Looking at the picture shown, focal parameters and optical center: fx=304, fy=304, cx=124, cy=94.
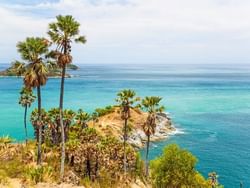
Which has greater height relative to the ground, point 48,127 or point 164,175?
point 48,127

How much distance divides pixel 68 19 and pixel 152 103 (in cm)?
1911

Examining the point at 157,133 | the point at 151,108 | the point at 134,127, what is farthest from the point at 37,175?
the point at 157,133

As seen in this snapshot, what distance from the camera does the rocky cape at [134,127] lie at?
78.1 metres

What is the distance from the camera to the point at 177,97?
164 m

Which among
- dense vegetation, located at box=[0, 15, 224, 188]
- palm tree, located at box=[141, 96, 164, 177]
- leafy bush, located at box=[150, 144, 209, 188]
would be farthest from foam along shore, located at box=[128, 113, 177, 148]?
leafy bush, located at box=[150, 144, 209, 188]

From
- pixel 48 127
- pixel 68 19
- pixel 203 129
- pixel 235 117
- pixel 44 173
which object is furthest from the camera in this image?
pixel 235 117

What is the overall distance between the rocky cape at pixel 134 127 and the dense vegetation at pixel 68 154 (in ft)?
80.3

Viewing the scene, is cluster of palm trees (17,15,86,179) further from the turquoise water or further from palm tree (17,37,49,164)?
the turquoise water

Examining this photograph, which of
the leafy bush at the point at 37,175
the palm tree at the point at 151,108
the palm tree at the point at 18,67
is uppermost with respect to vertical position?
the palm tree at the point at 18,67

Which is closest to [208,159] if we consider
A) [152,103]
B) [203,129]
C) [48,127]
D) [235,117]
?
[203,129]

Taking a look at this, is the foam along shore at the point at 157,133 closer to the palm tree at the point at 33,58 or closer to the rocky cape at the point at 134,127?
the rocky cape at the point at 134,127

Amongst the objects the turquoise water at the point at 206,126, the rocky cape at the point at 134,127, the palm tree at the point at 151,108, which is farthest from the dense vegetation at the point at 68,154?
the rocky cape at the point at 134,127

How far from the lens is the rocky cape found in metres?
78.1

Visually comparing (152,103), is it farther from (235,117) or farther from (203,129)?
(235,117)
